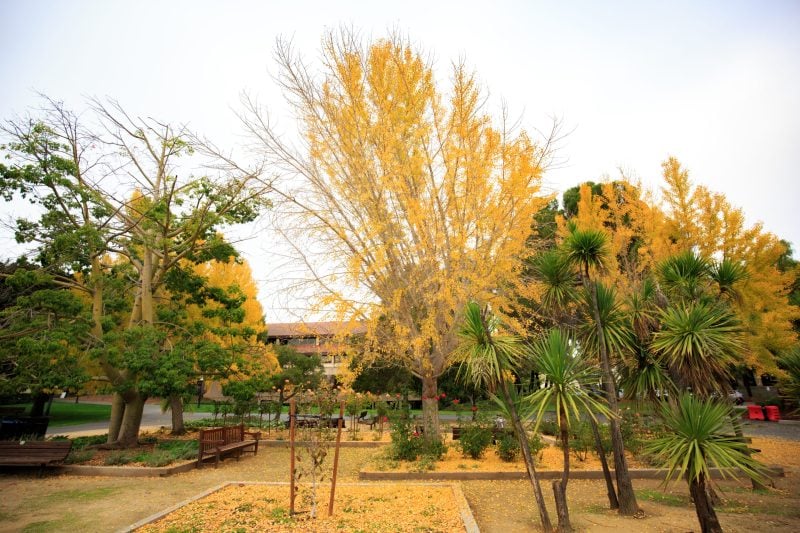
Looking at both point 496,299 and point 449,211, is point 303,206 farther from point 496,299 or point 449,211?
point 496,299

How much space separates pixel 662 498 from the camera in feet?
27.1

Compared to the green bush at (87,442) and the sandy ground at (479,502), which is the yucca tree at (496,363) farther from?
the green bush at (87,442)

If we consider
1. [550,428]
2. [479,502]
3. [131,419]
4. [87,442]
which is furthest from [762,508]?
[87,442]

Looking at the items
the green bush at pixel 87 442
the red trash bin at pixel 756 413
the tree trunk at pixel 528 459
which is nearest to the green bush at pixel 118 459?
the green bush at pixel 87 442

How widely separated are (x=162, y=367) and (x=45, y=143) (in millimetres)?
7119

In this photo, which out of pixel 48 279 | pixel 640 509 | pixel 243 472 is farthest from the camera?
pixel 48 279

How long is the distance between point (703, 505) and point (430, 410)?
720 centimetres

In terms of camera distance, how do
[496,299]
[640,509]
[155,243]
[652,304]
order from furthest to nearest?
1. [155,243]
2. [496,299]
3. [652,304]
4. [640,509]

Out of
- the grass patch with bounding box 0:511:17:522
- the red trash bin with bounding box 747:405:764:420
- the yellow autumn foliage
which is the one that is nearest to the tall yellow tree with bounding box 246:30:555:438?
the yellow autumn foliage

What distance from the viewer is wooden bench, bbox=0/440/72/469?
1028cm

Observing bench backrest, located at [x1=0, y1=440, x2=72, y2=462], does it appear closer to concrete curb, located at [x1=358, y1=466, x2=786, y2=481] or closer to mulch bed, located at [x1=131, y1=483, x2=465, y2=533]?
mulch bed, located at [x1=131, y1=483, x2=465, y2=533]

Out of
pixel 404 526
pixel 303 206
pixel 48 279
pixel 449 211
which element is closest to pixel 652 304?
pixel 449 211

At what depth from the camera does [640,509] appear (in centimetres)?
731

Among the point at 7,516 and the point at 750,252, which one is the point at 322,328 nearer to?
the point at 7,516
